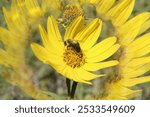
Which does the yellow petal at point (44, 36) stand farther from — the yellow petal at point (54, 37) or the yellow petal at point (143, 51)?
the yellow petal at point (143, 51)

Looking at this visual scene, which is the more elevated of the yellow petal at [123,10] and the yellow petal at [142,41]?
the yellow petal at [123,10]

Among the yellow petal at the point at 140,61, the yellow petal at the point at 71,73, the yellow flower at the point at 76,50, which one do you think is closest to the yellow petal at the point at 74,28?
the yellow flower at the point at 76,50

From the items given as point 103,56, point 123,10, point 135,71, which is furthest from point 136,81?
point 123,10

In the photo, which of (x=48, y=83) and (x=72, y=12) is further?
(x=48, y=83)

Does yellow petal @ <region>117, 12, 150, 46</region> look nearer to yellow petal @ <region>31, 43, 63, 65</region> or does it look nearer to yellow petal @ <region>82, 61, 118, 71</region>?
yellow petal @ <region>82, 61, 118, 71</region>

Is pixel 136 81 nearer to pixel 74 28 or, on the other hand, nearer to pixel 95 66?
pixel 95 66

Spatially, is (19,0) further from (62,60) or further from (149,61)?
(149,61)
